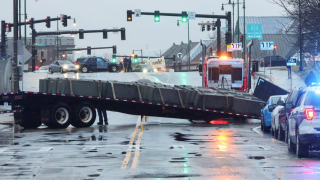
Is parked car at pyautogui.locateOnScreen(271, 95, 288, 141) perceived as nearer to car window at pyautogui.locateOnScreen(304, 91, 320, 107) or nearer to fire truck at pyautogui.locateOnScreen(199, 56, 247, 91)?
car window at pyautogui.locateOnScreen(304, 91, 320, 107)

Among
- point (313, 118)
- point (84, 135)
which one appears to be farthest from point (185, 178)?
point (84, 135)

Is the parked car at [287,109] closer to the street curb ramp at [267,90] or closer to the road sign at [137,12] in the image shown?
the street curb ramp at [267,90]

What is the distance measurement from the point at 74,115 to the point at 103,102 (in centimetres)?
161

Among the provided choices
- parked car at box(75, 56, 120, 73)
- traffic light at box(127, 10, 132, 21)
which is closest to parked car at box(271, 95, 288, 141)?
traffic light at box(127, 10, 132, 21)

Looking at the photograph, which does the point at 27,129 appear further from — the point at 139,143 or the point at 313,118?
the point at 313,118

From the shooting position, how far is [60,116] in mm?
23922

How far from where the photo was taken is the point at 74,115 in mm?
24234

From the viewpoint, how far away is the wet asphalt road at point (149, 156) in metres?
11.0

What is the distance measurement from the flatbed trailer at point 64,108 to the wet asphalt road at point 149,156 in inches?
65.3

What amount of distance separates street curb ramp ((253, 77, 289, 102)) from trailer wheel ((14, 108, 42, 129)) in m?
12.3

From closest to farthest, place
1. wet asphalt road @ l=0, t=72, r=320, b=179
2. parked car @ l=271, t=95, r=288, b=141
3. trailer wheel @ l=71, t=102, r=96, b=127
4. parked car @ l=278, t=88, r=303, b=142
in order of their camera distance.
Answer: wet asphalt road @ l=0, t=72, r=320, b=179 < parked car @ l=278, t=88, r=303, b=142 < parked car @ l=271, t=95, r=288, b=141 < trailer wheel @ l=71, t=102, r=96, b=127

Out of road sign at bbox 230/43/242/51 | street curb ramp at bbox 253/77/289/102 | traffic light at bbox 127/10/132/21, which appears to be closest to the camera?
street curb ramp at bbox 253/77/289/102

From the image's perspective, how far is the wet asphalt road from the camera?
11016 mm

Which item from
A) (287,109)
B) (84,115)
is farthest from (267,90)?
(287,109)
